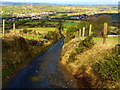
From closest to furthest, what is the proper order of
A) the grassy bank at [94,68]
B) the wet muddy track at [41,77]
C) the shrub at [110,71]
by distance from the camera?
the shrub at [110,71] → the grassy bank at [94,68] → the wet muddy track at [41,77]

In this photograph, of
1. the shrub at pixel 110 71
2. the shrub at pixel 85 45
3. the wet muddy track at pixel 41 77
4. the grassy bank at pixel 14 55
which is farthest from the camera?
the shrub at pixel 85 45


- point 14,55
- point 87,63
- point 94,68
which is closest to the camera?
point 94,68

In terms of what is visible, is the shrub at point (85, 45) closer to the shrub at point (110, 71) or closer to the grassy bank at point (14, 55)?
the grassy bank at point (14, 55)

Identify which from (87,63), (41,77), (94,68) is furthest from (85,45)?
(41,77)

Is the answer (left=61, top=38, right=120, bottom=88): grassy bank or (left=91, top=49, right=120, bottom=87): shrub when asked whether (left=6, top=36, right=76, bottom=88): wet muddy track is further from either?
(left=91, top=49, right=120, bottom=87): shrub

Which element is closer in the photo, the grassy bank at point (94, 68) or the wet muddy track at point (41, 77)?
the grassy bank at point (94, 68)

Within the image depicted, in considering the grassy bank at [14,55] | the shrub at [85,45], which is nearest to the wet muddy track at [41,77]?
the grassy bank at [14,55]

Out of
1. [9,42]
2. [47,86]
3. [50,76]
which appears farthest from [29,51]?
[47,86]

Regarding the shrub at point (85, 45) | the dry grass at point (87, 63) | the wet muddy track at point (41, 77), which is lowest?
the wet muddy track at point (41, 77)

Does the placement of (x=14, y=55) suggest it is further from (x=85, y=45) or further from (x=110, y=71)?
(x=110, y=71)

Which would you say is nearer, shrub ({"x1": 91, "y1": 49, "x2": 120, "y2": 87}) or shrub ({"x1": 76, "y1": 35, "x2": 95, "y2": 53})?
shrub ({"x1": 91, "y1": 49, "x2": 120, "y2": 87})

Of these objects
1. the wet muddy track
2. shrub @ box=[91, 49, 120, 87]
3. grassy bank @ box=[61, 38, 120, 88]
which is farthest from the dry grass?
the wet muddy track

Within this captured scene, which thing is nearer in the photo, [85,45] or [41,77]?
[41,77]
